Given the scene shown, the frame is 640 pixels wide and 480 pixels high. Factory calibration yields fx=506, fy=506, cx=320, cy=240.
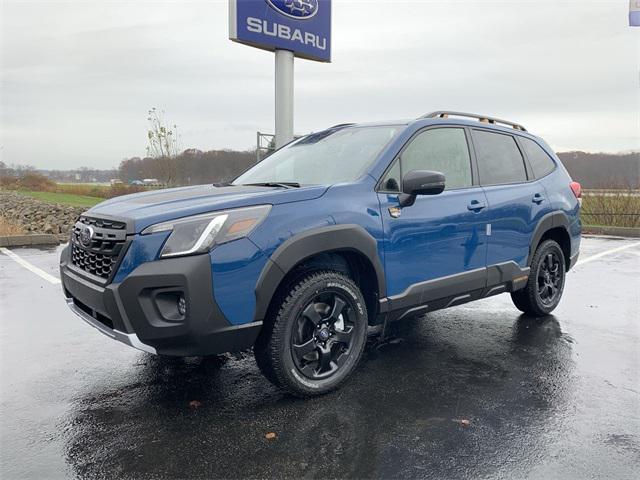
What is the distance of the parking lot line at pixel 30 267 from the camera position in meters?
7.15

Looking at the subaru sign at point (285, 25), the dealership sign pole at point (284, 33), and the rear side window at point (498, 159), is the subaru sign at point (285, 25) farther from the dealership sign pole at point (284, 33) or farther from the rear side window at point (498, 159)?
the rear side window at point (498, 159)

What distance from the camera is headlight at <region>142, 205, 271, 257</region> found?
112 inches

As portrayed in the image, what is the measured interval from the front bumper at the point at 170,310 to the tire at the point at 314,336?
10.7 inches

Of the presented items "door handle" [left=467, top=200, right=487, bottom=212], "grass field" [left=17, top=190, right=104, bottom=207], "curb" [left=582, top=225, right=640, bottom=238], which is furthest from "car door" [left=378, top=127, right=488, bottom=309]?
"grass field" [left=17, top=190, right=104, bottom=207]

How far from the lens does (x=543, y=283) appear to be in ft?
17.4

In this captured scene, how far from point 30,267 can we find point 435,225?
7.10 meters

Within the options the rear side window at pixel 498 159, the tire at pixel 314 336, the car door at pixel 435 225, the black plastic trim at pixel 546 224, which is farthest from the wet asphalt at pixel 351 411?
the rear side window at pixel 498 159

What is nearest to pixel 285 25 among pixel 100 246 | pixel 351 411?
pixel 100 246

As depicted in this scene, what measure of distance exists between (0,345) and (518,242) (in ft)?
15.4

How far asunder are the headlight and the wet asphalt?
105cm

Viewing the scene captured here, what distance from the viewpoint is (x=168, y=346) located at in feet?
9.41

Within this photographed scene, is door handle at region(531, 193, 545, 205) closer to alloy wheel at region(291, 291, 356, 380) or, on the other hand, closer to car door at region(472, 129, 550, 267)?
car door at region(472, 129, 550, 267)

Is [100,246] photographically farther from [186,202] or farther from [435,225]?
→ [435,225]

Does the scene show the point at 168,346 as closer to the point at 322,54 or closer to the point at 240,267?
the point at 240,267
